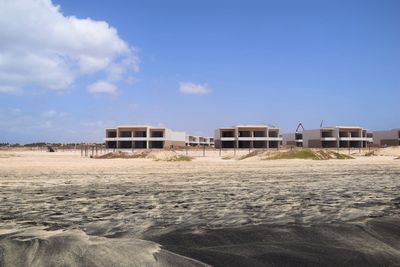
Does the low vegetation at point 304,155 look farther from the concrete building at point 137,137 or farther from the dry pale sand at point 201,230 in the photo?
the concrete building at point 137,137

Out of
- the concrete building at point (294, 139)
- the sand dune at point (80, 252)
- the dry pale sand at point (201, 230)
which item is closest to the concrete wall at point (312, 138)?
the concrete building at point (294, 139)

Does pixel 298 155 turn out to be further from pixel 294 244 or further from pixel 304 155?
pixel 294 244

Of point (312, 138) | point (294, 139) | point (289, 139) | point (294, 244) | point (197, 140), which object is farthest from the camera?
point (197, 140)

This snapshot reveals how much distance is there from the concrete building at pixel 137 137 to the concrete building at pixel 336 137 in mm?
40812

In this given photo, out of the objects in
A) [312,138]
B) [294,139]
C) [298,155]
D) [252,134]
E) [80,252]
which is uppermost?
[252,134]

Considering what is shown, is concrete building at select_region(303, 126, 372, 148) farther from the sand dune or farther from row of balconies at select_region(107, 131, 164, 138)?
the sand dune

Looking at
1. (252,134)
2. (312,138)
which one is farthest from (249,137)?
(312,138)

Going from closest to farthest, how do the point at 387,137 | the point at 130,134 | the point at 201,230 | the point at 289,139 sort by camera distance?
1. the point at 201,230
2. the point at 130,134
3. the point at 387,137
4. the point at 289,139

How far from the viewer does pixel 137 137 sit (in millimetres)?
101812

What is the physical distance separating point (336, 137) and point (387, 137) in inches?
1018

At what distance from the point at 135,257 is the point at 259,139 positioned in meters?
99.4

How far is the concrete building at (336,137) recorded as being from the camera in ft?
365

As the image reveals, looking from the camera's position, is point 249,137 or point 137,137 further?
point 249,137

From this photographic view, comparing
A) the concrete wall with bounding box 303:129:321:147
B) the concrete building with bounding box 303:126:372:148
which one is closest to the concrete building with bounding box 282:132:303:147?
the concrete wall with bounding box 303:129:321:147
